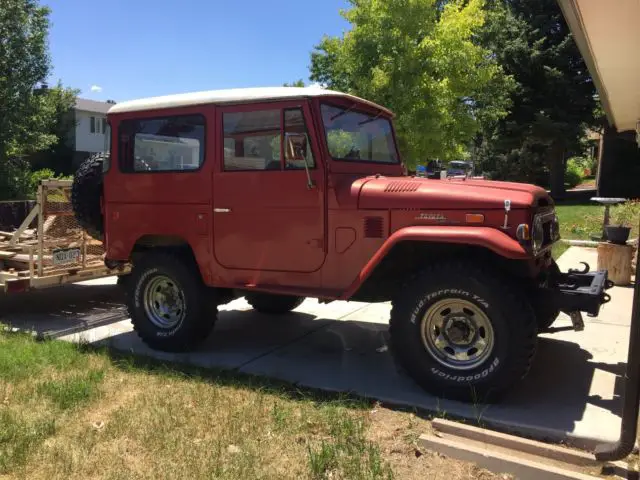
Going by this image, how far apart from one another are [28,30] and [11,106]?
2667 mm

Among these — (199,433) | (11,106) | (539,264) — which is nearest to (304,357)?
(199,433)

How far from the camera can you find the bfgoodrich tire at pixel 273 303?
6.69m

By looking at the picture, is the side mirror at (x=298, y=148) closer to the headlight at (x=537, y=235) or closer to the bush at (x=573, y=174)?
the headlight at (x=537, y=235)

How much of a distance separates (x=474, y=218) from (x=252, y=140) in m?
1.98

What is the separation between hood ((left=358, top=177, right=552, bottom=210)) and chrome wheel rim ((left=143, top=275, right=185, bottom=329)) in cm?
218

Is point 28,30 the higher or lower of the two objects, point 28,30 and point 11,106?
the higher

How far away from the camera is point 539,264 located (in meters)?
4.30

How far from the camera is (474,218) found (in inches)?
155

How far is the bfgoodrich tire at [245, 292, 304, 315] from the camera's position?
22.0ft

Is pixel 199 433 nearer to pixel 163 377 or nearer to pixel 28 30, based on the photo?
pixel 163 377

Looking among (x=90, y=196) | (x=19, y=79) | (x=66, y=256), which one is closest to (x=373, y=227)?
(x=90, y=196)

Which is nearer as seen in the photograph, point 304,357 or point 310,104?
point 310,104

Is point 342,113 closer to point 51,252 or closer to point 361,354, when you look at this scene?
point 361,354

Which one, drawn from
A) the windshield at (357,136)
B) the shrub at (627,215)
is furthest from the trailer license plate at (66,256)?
the shrub at (627,215)
